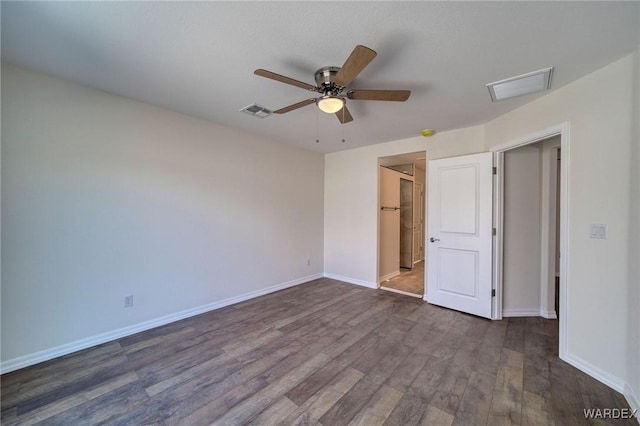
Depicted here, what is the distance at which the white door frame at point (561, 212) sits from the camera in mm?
2219

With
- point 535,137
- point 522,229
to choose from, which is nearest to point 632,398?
point 522,229

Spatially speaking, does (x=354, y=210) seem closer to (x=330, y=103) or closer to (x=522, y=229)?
(x=522, y=229)

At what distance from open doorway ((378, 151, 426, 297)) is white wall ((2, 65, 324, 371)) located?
2.25 m

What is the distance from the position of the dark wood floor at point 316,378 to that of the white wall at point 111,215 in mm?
342

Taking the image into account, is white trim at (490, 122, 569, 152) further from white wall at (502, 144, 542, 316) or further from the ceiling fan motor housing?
the ceiling fan motor housing

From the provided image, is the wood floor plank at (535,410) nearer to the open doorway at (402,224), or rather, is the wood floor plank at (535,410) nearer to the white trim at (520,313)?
the white trim at (520,313)

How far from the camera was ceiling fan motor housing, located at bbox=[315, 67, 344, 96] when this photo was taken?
6.41 feet

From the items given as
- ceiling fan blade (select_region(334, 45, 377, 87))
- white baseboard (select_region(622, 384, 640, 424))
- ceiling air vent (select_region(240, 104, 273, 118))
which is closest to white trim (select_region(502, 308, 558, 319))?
white baseboard (select_region(622, 384, 640, 424))

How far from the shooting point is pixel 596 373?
1958 millimetres

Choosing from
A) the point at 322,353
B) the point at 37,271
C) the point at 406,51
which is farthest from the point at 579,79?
the point at 37,271

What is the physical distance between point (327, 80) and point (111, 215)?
2.51 m

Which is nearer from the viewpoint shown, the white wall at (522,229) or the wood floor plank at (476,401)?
the wood floor plank at (476,401)

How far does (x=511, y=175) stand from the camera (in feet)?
10.2

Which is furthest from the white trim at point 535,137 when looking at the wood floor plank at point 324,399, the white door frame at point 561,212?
the wood floor plank at point 324,399
